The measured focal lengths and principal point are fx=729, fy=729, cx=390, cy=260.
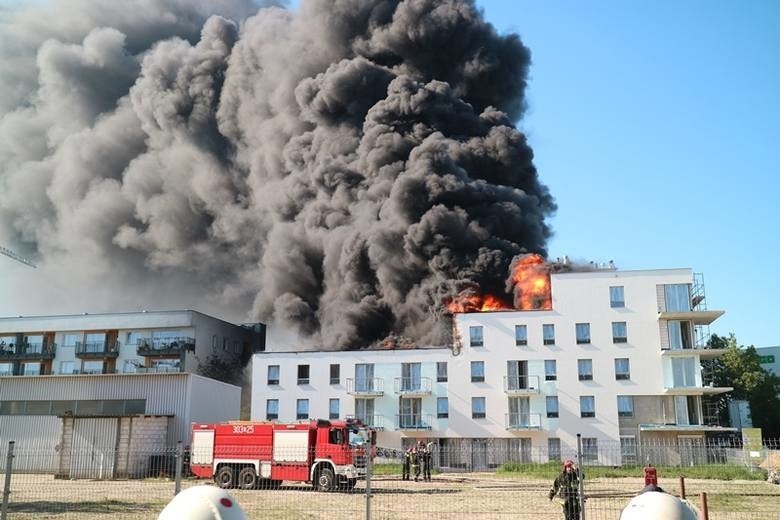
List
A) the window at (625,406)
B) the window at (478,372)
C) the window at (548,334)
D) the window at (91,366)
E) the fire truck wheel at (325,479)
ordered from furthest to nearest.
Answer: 1. the window at (91,366)
2. the window at (478,372)
3. the window at (548,334)
4. the window at (625,406)
5. the fire truck wheel at (325,479)

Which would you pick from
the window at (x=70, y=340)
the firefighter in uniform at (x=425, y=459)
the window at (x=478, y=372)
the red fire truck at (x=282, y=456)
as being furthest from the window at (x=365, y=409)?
the window at (x=70, y=340)

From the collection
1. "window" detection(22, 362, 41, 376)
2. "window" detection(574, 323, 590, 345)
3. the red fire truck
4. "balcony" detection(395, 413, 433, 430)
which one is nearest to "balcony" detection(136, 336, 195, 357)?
"window" detection(22, 362, 41, 376)

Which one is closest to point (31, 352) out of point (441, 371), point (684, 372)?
point (441, 371)

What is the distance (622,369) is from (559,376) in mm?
4396

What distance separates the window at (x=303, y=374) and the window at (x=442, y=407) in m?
10.2

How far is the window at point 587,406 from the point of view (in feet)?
167

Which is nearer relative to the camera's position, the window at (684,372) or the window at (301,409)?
the window at (684,372)

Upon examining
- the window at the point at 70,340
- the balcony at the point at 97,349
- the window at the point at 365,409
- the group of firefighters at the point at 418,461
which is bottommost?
the group of firefighters at the point at 418,461

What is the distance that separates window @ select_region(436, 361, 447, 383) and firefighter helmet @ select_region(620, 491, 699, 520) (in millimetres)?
46986

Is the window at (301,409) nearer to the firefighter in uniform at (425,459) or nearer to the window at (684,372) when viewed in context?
the firefighter in uniform at (425,459)

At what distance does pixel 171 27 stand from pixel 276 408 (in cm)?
7026

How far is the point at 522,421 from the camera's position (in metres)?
51.6

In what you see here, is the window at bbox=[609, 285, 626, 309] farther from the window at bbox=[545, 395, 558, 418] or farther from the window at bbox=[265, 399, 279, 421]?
the window at bbox=[265, 399, 279, 421]

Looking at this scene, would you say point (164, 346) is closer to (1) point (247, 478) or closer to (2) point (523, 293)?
(2) point (523, 293)
